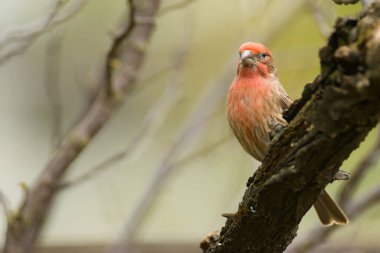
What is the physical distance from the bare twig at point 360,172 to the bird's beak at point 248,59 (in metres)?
1.02

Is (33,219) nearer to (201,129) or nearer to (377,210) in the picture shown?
(201,129)

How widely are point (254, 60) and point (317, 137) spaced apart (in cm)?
214

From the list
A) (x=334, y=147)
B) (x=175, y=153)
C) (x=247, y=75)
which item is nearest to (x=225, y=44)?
(x=175, y=153)

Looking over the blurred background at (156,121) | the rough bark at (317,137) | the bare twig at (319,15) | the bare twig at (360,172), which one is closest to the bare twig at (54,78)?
the blurred background at (156,121)

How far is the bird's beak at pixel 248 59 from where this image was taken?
4477mm

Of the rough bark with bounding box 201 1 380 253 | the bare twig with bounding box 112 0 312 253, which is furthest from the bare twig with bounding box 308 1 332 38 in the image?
the rough bark with bounding box 201 1 380 253

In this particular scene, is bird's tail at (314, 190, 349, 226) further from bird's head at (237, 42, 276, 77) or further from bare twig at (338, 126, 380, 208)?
bird's head at (237, 42, 276, 77)

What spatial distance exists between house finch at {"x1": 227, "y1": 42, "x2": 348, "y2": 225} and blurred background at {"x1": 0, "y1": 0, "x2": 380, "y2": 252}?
1322 mm

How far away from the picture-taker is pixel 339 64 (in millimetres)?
2244

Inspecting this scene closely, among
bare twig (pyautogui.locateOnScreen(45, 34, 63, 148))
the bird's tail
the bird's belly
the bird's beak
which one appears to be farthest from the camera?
bare twig (pyautogui.locateOnScreen(45, 34, 63, 148))

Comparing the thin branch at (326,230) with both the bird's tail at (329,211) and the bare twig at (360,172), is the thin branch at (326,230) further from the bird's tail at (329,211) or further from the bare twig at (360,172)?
the bird's tail at (329,211)

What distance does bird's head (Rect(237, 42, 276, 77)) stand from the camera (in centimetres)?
449

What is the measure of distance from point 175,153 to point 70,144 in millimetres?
1163

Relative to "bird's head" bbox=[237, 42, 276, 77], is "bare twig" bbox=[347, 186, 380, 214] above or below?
below
